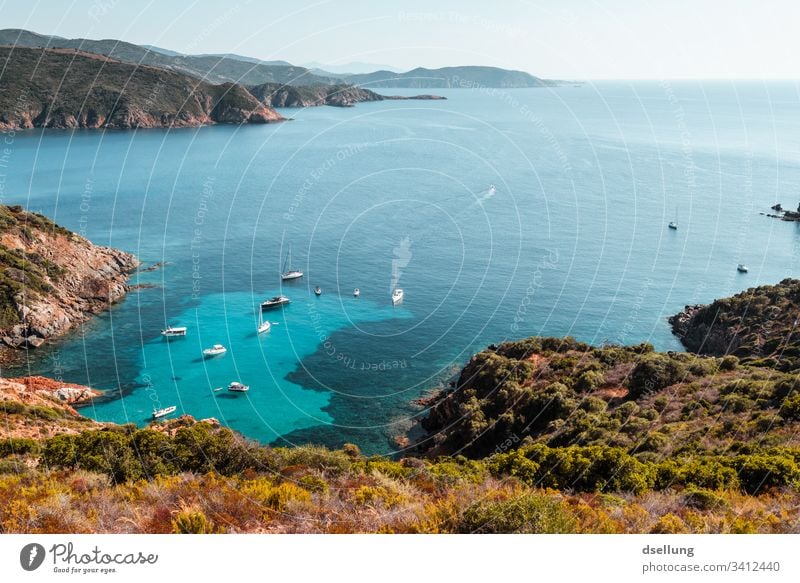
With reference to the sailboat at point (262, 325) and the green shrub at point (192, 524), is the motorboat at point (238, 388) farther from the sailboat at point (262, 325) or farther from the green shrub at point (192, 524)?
the green shrub at point (192, 524)

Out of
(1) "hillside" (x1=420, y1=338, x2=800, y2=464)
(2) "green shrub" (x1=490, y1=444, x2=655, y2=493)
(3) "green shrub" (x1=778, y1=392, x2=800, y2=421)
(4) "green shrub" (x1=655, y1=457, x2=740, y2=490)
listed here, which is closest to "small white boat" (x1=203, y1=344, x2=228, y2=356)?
(1) "hillside" (x1=420, y1=338, x2=800, y2=464)

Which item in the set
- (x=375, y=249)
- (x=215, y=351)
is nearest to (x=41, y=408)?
(x=215, y=351)

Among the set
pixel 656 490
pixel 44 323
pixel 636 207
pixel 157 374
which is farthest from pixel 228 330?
pixel 636 207

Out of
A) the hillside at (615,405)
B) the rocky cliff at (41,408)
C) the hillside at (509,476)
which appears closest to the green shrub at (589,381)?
the hillside at (615,405)

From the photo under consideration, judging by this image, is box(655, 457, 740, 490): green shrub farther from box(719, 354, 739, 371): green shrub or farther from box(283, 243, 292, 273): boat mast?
box(283, 243, 292, 273): boat mast
